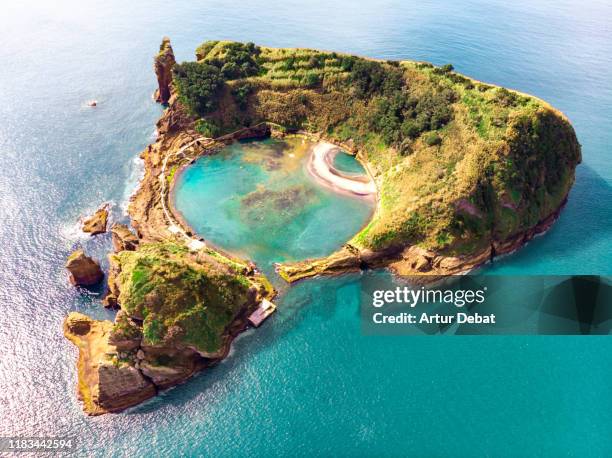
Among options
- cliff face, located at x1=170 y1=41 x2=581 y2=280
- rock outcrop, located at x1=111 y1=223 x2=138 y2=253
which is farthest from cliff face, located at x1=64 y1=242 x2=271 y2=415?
cliff face, located at x1=170 y1=41 x2=581 y2=280

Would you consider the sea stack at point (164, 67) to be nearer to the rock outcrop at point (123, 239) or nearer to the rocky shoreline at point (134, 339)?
the rocky shoreline at point (134, 339)

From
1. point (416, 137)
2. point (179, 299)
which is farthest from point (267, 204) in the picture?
point (416, 137)

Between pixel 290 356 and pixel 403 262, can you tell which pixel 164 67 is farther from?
pixel 290 356

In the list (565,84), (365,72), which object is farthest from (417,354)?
(565,84)

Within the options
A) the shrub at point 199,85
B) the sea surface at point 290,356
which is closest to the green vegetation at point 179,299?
the sea surface at point 290,356

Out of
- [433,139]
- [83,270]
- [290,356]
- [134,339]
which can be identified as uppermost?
[433,139]

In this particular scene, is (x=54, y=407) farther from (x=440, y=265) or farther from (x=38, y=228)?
(x=440, y=265)

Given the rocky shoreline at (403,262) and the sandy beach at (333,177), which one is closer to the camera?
the rocky shoreline at (403,262)
